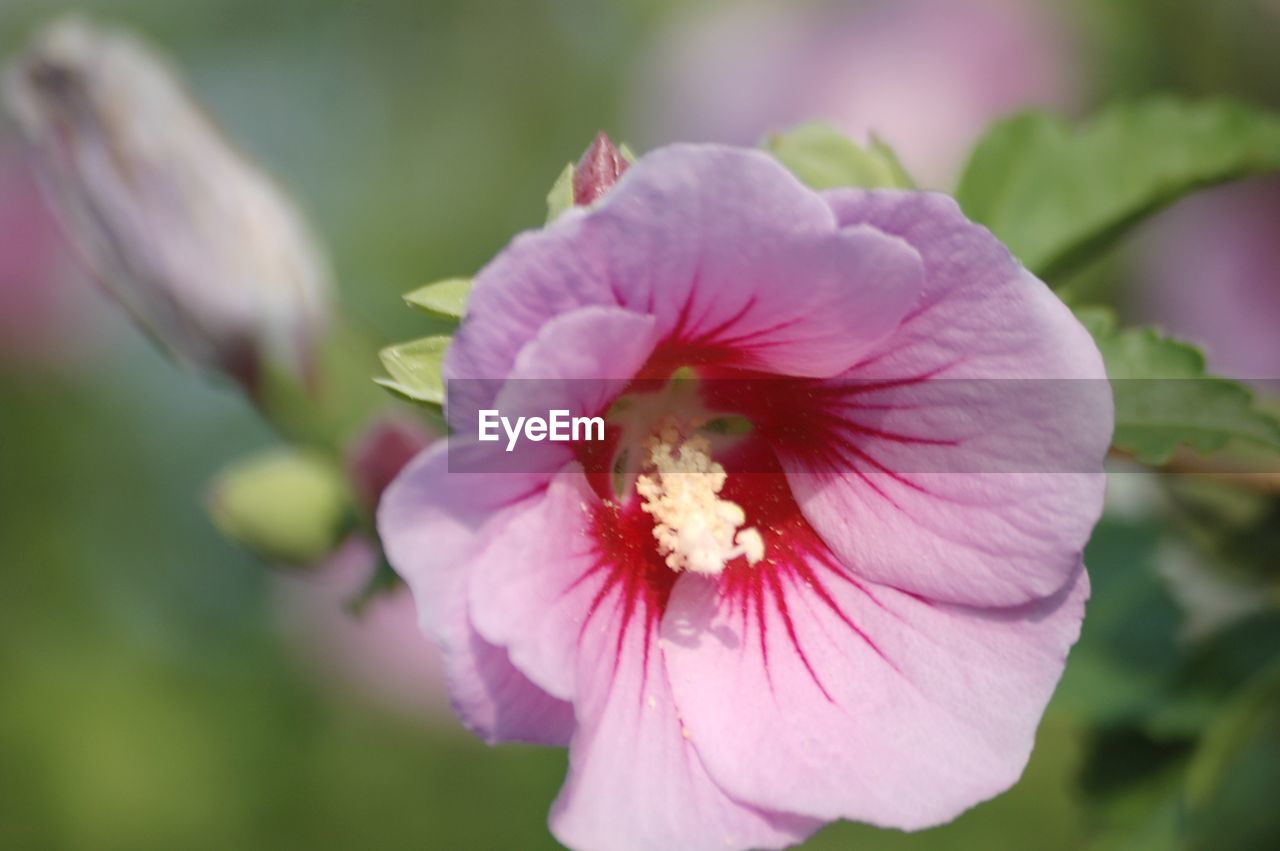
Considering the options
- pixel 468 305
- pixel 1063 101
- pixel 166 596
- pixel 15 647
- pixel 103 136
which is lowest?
pixel 166 596

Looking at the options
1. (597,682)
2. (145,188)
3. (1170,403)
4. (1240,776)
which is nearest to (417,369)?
(597,682)

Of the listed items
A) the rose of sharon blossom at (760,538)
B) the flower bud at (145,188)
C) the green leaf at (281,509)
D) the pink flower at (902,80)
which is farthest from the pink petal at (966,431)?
the pink flower at (902,80)

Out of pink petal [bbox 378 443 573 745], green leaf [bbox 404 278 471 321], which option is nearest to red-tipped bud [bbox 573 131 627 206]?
green leaf [bbox 404 278 471 321]

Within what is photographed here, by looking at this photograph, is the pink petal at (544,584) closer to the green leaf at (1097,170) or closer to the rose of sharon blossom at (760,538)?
the rose of sharon blossom at (760,538)

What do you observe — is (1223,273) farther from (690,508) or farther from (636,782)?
(636,782)

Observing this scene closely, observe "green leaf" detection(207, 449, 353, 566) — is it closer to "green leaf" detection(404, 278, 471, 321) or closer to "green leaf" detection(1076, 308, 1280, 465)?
"green leaf" detection(404, 278, 471, 321)

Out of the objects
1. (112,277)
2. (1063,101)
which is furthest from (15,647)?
(1063,101)

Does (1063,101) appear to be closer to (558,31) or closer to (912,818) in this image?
(558,31)
